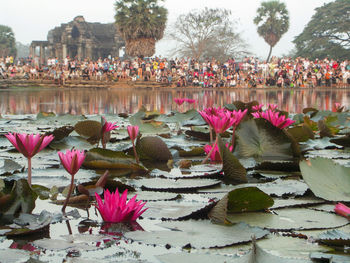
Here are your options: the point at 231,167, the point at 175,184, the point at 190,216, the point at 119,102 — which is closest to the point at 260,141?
the point at 231,167

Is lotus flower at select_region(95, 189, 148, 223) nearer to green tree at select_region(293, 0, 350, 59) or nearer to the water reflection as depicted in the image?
the water reflection

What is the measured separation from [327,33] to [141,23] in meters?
17.6

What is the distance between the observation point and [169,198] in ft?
4.06

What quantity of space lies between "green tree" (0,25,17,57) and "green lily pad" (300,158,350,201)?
58687mm

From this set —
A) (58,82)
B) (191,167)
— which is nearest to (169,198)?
(191,167)

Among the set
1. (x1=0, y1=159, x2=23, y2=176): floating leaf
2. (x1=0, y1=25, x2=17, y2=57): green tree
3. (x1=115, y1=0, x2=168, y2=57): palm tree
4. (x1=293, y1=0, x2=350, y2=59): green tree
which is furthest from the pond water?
(x1=0, y1=25, x2=17, y2=57): green tree

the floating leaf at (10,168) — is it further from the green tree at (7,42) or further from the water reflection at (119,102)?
the green tree at (7,42)

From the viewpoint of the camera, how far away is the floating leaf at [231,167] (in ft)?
4.54

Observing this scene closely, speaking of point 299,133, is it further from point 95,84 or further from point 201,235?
point 95,84

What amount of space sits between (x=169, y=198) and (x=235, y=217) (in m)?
0.22

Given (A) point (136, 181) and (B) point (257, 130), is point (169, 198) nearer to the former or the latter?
(A) point (136, 181)

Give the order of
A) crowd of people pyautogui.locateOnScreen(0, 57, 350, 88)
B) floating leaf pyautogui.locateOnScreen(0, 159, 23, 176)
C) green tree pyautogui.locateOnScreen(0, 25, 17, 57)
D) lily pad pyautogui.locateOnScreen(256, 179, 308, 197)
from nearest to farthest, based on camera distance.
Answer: lily pad pyautogui.locateOnScreen(256, 179, 308, 197)
floating leaf pyautogui.locateOnScreen(0, 159, 23, 176)
crowd of people pyautogui.locateOnScreen(0, 57, 350, 88)
green tree pyautogui.locateOnScreen(0, 25, 17, 57)

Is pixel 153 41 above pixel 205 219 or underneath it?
above

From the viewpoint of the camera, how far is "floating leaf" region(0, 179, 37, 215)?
1.04 metres
